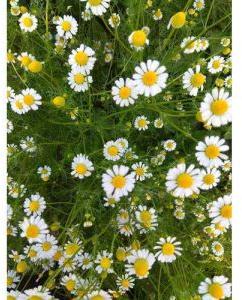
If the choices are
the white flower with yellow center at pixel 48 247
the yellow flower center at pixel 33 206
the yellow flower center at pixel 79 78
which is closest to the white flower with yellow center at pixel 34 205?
the yellow flower center at pixel 33 206

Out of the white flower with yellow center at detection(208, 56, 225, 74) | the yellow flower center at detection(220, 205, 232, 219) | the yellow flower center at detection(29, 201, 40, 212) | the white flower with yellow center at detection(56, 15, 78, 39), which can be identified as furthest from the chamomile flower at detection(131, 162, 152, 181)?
the white flower with yellow center at detection(56, 15, 78, 39)

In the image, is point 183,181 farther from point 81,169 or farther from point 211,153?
point 81,169

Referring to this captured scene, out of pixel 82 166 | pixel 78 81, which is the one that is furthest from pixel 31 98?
pixel 82 166

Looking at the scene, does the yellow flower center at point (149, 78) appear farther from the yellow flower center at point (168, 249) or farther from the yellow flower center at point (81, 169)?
the yellow flower center at point (168, 249)

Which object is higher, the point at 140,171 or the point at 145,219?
the point at 140,171

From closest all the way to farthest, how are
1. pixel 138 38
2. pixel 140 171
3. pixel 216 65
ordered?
pixel 138 38 → pixel 140 171 → pixel 216 65

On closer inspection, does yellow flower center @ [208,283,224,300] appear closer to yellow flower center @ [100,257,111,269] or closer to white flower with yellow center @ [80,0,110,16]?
yellow flower center @ [100,257,111,269]
